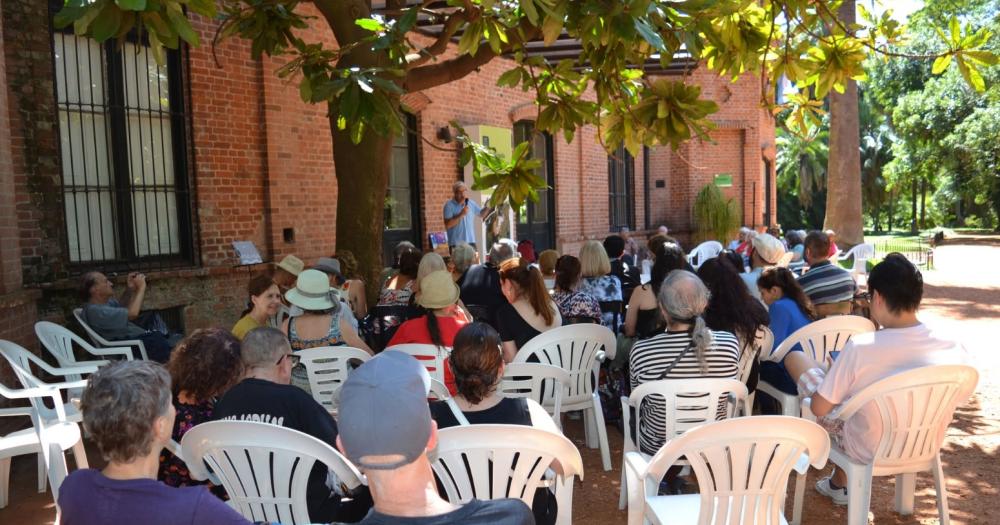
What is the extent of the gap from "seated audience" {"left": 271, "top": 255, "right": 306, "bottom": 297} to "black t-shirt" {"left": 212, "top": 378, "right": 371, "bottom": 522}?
9.80 feet

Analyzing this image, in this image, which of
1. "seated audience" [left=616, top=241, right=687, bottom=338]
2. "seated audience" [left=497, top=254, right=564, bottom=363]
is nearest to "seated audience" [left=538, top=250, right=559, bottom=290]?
"seated audience" [left=616, top=241, right=687, bottom=338]

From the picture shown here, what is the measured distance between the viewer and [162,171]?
8.06 metres

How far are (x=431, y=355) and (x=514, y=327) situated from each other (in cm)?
82

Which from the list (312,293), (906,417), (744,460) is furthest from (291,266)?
(906,417)

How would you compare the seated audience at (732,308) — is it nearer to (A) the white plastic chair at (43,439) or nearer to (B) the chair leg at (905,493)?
(B) the chair leg at (905,493)

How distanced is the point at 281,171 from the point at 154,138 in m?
1.48

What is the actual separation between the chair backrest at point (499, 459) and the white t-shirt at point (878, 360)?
1.50m

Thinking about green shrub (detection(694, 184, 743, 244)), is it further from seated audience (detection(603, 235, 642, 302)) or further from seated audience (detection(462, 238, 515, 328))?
seated audience (detection(462, 238, 515, 328))

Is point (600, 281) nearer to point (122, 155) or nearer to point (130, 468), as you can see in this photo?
point (130, 468)

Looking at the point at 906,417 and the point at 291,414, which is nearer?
the point at 291,414

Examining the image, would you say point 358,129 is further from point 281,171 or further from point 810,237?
point 281,171

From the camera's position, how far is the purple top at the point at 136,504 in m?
2.10

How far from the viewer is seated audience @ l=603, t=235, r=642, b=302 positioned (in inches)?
289

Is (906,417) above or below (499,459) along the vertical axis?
below
